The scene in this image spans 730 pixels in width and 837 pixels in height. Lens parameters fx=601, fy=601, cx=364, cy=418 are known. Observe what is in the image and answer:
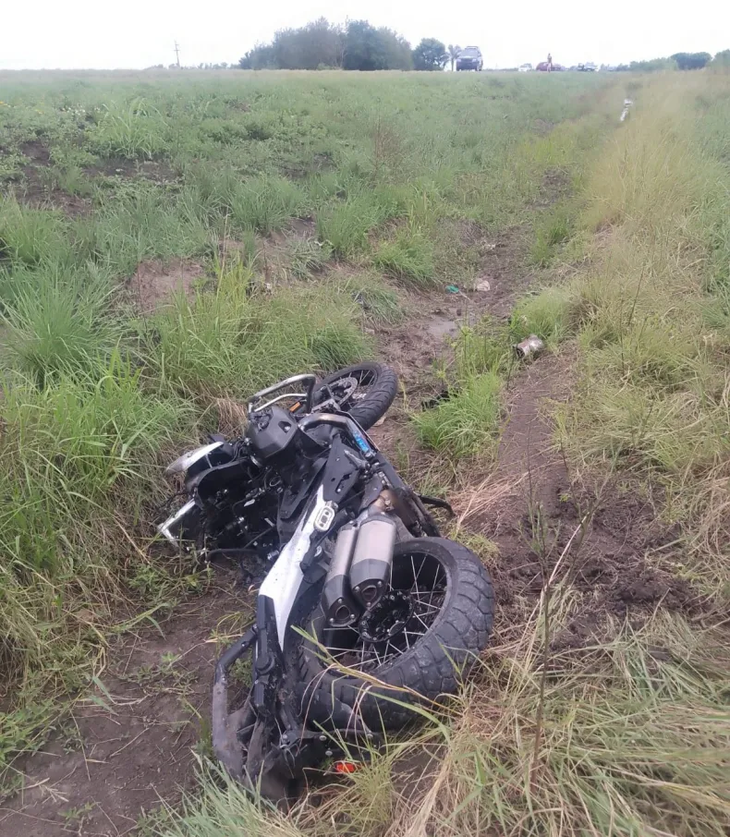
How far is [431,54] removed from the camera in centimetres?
4962

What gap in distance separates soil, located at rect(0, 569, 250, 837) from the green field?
75 millimetres

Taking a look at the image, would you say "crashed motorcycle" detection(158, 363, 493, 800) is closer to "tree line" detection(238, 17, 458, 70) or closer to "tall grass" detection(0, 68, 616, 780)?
"tall grass" detection(0, 68, 616, 780)

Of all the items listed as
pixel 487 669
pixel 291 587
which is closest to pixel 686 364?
pixel 487 669

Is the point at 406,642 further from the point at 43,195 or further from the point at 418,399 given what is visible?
the point at 43,195

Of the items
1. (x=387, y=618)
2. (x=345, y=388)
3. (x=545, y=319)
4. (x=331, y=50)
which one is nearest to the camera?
(x=387, y=618)

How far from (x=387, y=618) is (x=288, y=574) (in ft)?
1.37

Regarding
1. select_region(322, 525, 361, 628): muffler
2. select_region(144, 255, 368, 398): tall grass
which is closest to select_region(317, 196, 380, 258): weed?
select_region(144, 255, 368, 398): tall grass

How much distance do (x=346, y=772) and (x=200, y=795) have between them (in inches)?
24.9

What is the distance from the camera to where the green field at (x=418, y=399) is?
5.69 feet

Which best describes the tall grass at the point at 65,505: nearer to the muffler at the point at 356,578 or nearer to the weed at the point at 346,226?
the muffler at the point at 356,578

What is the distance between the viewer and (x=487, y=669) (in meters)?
2.09

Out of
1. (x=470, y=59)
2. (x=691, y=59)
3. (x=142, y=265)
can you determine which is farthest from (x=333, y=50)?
(x=142, y=265)

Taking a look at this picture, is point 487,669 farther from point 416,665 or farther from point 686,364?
point 686,364

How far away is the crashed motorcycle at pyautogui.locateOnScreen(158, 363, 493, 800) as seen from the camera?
1.97 m
